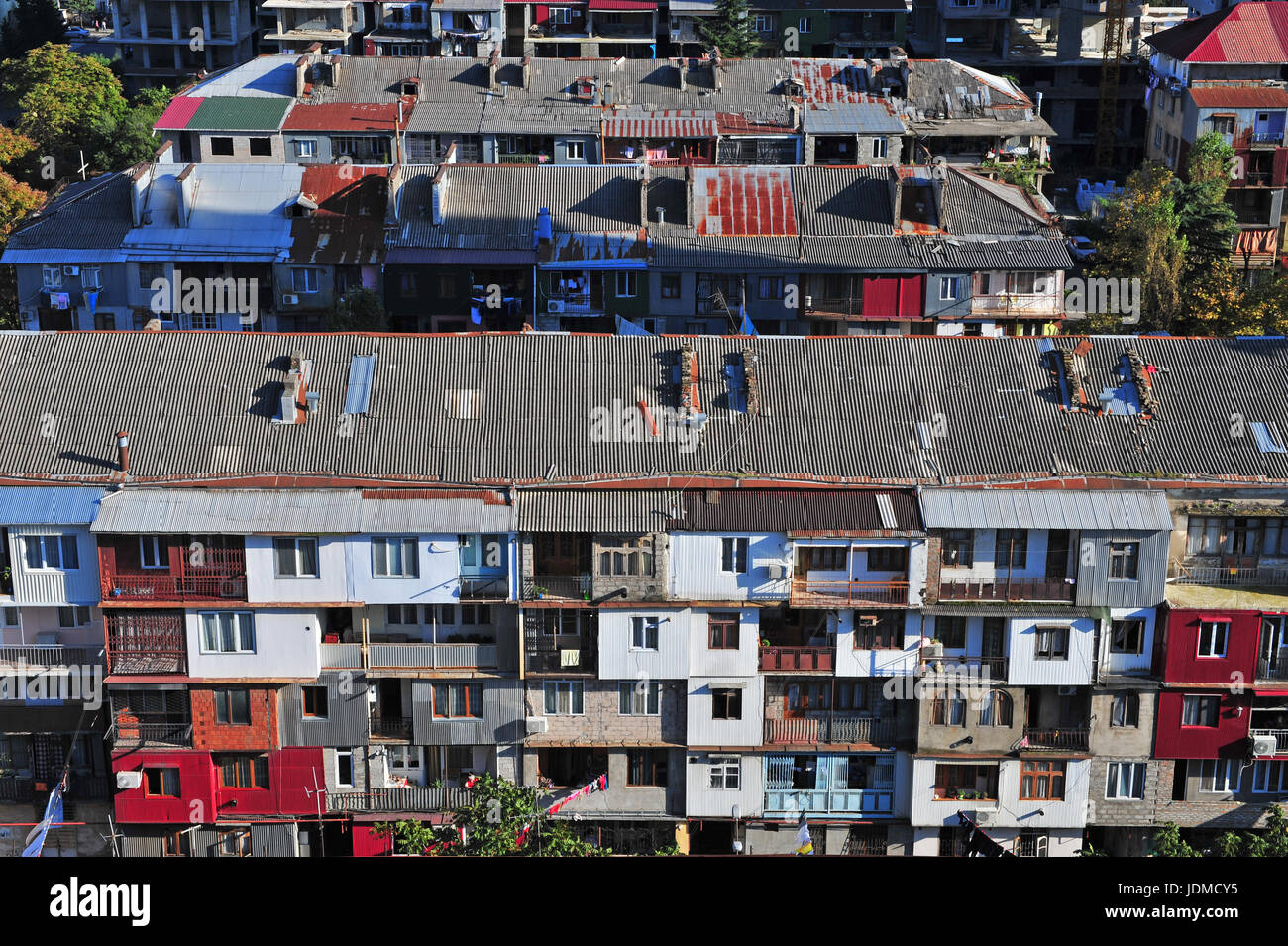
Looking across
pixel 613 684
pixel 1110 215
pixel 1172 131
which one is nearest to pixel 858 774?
pixel 613 684

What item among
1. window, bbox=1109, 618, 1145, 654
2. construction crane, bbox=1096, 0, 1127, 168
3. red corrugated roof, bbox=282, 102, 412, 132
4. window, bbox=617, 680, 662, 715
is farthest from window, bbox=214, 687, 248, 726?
construction crane, bbox=1096, 0, 1127, 168

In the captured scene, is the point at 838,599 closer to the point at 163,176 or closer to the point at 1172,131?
the point at 163,176

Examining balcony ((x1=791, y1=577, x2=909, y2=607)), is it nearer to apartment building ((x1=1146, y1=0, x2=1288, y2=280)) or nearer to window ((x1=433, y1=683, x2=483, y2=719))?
window ((x1=433, y1=683, x2=483, y2=719))

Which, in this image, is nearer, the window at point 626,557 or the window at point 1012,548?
the window at point 626,557

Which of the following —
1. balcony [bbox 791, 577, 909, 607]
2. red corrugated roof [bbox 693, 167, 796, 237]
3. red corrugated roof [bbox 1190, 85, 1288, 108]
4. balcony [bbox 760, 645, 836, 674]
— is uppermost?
red corrugated roof [bbox 1190, 85, 1288, 108]

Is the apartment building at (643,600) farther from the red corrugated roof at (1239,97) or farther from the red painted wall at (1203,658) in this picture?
the red corrugated roof at (1239,97)

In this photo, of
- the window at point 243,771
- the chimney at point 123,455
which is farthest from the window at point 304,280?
the window at point 243,771

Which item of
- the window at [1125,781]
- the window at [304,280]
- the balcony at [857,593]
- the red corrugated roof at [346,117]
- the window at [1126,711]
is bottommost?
the window at [1125,781]
